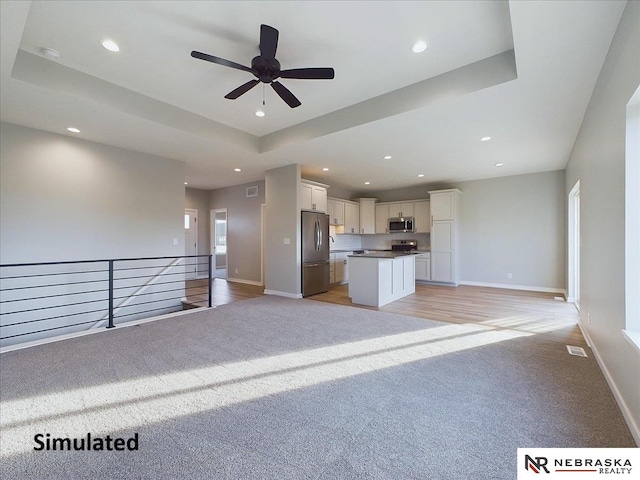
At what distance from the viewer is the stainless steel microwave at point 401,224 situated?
7.89 meters

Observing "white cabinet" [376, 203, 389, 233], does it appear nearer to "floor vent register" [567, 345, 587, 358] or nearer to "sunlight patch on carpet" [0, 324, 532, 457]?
"sunlight patch on carpet" [0, 324, 532, 457]

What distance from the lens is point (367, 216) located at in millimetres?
8492

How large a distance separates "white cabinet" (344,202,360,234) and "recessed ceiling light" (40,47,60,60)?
6313mm

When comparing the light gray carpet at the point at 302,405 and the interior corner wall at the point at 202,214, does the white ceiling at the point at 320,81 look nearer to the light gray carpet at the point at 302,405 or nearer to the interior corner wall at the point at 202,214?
the light gray carpet at the point at 302,405

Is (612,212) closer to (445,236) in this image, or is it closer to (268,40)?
(268,40)

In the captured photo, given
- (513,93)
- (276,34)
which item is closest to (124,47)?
(276,34)

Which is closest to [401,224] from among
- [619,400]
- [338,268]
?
[338,268]

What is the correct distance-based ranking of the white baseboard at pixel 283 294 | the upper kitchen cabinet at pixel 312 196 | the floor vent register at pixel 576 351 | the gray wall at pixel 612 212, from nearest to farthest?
the gray wall at pixel 612 212 < the floor vent register at pixel 576 351 < the white baseboard at pixel 283 294 < the upper kitchen cabinet at pixel 312 196

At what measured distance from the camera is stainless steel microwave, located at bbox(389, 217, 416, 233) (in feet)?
25.9

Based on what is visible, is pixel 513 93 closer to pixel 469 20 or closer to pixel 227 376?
pixel 469 20

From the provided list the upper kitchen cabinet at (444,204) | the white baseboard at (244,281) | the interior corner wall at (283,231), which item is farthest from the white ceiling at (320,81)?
the white baseboard at (244,281)

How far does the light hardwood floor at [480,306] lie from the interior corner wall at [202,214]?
186 centimetres

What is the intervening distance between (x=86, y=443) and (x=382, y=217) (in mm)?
7889

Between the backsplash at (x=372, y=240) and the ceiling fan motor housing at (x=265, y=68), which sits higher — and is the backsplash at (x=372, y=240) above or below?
below
